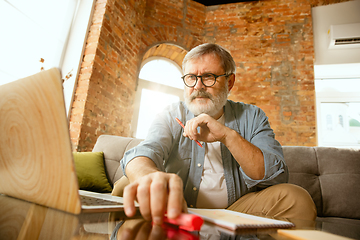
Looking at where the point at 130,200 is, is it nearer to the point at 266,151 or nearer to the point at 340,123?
the point at 266,151

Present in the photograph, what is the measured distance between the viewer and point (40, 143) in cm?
37

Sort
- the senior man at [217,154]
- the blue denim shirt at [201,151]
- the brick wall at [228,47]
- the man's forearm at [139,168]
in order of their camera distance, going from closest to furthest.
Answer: the man's forearm at [139,168] → the senior man at [217,154] → the blue denim shirt at [201,151] → the brick wall at [228,47]

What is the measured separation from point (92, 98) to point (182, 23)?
7.38 feet

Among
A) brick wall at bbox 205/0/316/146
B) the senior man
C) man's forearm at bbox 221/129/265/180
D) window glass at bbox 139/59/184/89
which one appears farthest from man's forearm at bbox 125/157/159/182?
window glass at bbox 139/59/184/89

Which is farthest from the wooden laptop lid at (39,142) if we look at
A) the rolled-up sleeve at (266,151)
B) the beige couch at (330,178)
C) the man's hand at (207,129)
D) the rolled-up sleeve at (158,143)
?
the beige couch at (330,178)

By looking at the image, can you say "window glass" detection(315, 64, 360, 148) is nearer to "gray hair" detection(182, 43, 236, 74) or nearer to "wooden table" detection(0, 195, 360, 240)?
"gray hair" detection(182, 43, 236, 74)

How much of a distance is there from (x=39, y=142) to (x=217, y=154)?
35.8 inches

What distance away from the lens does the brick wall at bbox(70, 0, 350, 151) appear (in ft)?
8.55

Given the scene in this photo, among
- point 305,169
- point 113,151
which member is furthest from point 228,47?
point 113,151

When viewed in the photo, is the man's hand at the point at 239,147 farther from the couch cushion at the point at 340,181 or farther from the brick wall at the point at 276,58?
the brick wall at the point at 276,58

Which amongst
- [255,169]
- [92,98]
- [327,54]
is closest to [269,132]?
[255,169]

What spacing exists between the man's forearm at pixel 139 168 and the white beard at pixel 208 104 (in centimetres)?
50

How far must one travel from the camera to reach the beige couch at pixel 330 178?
1.43 meters

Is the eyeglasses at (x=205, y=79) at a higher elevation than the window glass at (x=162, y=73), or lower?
lower
